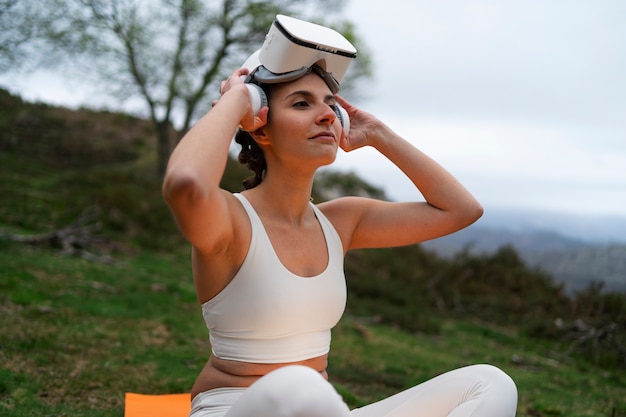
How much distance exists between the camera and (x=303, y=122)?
2.33 metres

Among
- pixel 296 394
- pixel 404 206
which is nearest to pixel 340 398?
pixel 296 394

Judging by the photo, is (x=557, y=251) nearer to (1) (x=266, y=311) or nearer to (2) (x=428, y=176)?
(2) (x=428, y=176)

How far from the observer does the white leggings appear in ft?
5.53

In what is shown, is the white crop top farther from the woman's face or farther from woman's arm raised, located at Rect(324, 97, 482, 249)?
woman's arm raised, located at Rect(324, 97, 482, 249)

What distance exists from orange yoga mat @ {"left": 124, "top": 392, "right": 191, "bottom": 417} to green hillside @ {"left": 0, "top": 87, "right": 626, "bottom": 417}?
146mm

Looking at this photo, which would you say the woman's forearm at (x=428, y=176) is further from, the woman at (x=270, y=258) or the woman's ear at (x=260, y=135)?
the woman's ear at (x=260, y=135)

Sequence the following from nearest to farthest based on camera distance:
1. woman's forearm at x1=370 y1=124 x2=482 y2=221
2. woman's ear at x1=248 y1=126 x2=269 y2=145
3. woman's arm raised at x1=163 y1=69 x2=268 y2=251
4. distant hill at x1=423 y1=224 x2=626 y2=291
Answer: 1. woman's arm raised at x1=163 y1=69 x2=268 y2=251
2. woman's ear at x1=248 y1=126 x2=269 y2=145
3. woman's forearm at x1=370 y1=124 x2=482 y2=221
4. distant hill at x1=423 y1=224 x2=626 y2=291

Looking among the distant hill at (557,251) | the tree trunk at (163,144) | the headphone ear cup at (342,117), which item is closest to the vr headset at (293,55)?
the headphone ear cup at (342,117)

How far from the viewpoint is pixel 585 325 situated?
8867mm

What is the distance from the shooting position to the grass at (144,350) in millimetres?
4262

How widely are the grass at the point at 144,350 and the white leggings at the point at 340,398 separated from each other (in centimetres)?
189

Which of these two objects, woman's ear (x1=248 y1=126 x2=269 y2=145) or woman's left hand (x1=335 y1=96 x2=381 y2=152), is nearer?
woman's ear (x1=248 y1=126 x2=269 y2=145)

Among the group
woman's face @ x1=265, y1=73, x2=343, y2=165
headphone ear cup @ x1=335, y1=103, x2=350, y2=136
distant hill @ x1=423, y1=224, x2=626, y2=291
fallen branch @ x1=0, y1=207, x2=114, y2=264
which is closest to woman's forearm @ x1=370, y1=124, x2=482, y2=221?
headphone ear cup @ x1=335, y1=103, x2=350, y2=136

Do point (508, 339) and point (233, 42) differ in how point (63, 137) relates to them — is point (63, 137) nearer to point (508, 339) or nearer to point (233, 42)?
point (233, 42)
